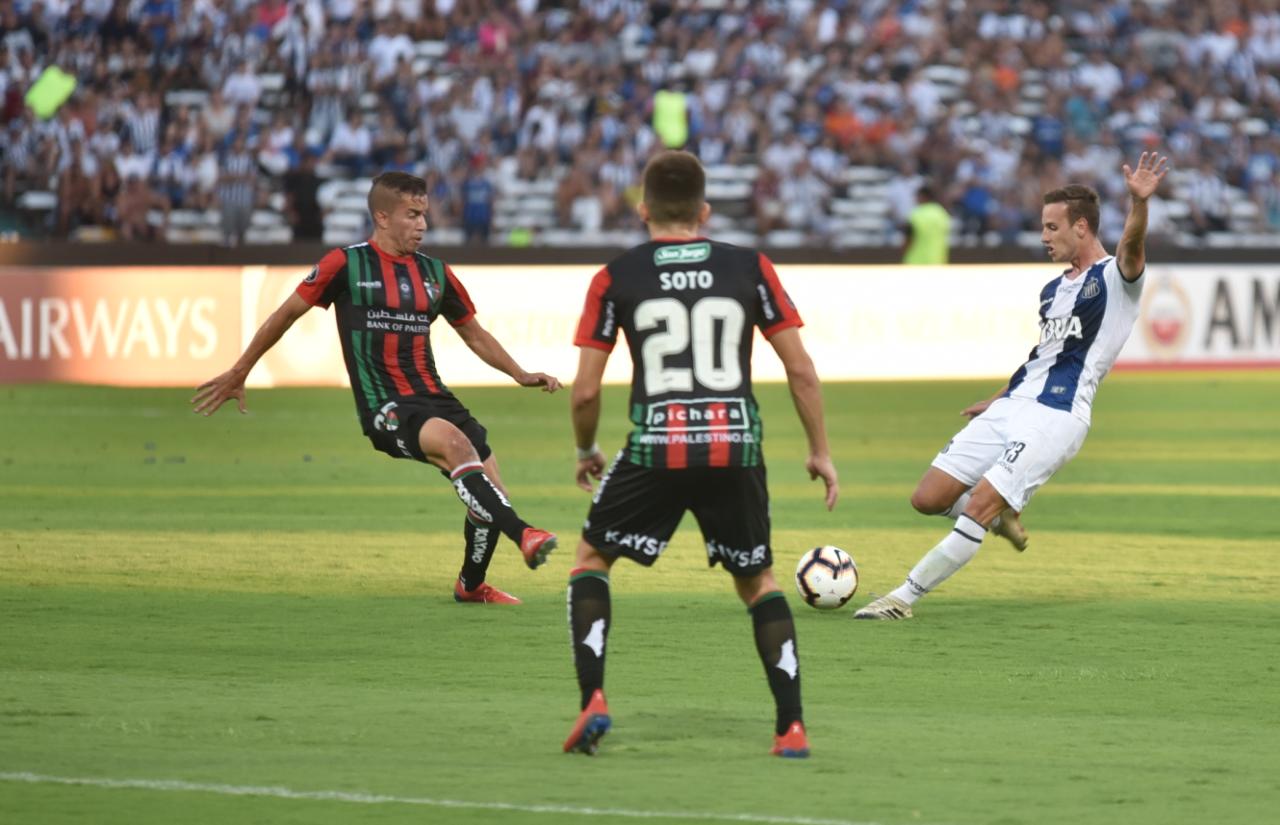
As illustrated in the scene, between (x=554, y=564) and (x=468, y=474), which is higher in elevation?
(x=468, y=474)

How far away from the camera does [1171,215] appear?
34594 millimetres

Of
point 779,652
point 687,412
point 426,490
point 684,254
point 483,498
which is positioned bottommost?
point 426,490

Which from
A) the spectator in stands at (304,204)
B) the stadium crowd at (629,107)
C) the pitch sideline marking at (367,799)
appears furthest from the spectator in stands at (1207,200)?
the pitch sideline marking at (367,799)

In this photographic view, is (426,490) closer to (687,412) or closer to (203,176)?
(687,412)

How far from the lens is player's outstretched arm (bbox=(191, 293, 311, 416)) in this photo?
991 cm

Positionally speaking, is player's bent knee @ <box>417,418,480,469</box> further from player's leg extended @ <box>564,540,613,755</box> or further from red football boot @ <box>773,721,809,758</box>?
red football boot @ <box>773,721,809,758</box>

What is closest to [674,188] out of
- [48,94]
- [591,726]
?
[591,726]

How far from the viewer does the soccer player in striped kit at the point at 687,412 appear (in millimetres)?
6641

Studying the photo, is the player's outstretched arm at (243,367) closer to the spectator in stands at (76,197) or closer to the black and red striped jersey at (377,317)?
the black and red striped jersey at (377,317)

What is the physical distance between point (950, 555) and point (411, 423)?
2.59 m

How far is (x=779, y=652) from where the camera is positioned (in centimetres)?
666

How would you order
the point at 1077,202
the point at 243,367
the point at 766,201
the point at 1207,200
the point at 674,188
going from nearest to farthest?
the point at 674,188 → the point at 243,367 → the point at 1077,202 → the point at 766,201 → the point at 1207,200

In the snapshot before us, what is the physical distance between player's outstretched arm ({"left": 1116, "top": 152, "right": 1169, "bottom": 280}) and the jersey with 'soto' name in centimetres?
21

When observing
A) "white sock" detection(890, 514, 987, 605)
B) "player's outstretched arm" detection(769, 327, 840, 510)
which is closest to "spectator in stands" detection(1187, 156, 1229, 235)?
"white sock" detection(890, 514, 987, 605)
